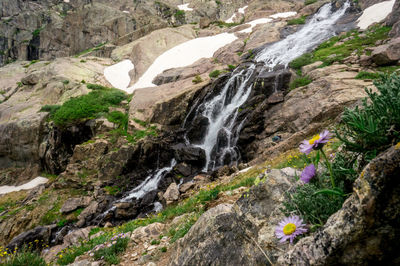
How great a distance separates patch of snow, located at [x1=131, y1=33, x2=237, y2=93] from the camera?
27.4 meters

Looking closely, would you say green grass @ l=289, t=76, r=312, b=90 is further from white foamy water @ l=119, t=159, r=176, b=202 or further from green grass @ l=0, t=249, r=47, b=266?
green grass @ l=0, t=249, r=47, b=266

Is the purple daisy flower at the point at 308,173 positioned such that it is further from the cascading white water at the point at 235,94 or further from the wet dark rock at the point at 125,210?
the cascading white water at the point at 235,94

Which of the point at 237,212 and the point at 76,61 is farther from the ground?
the point at 76,61

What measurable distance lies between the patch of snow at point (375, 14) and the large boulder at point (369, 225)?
25.9 metres

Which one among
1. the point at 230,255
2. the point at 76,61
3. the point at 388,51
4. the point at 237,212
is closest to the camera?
the point at 230,255

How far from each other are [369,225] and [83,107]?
68.6 ft

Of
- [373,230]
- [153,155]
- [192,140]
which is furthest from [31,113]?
[373,230]

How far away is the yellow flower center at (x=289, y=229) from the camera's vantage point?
57.0 inches

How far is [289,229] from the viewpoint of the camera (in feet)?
4.78

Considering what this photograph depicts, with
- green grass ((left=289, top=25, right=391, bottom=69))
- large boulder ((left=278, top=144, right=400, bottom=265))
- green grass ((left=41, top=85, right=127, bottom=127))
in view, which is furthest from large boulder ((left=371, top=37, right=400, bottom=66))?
green grass ((left=41, top=85, right=127, bottom=127))

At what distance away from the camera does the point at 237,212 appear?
2.57 m

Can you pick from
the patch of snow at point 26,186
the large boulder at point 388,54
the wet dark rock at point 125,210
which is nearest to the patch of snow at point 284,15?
the large boulder at point 388,54

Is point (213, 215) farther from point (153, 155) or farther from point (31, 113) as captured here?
point (31, 113)

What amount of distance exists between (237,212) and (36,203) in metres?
15.5
